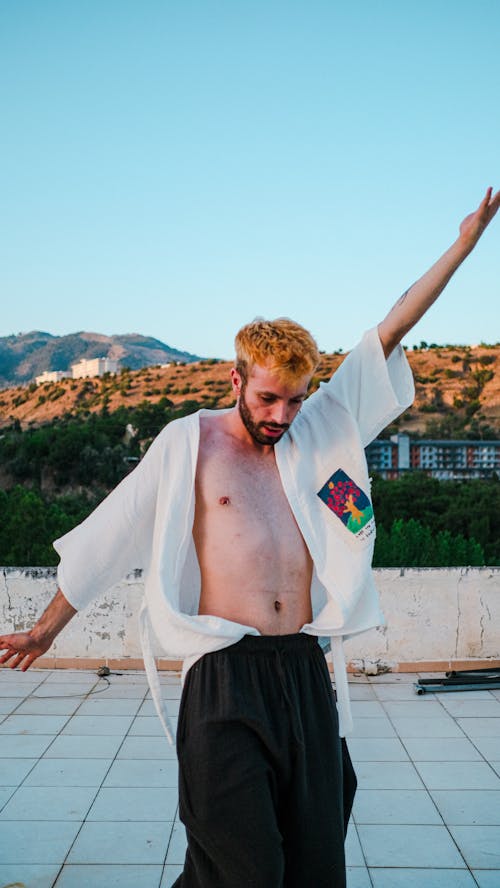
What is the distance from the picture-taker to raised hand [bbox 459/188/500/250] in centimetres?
210

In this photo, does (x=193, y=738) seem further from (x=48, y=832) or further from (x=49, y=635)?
(x=48, y=832)

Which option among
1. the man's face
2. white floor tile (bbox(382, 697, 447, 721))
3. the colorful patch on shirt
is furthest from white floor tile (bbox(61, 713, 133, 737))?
the man's face

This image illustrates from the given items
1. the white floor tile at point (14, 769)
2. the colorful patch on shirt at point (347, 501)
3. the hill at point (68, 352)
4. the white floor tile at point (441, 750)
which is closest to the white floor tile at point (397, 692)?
the white floor tile at point (441, 750)

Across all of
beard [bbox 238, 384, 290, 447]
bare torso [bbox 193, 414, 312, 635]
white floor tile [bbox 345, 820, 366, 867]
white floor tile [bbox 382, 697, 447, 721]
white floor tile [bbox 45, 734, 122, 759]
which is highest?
beard [bbox 238, 384, 290, 447]

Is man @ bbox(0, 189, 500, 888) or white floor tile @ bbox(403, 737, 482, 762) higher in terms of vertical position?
man @ bbox(0, 189, 500, 888)

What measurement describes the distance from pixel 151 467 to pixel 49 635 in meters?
0.52

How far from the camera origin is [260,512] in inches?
82.9

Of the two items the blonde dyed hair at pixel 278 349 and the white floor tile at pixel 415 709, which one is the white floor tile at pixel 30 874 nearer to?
the blonde dyed hair at pixel 278 349

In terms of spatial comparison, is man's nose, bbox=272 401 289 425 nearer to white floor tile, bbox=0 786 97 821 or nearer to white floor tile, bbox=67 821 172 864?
white floor tile, bbox=67 821 172 864

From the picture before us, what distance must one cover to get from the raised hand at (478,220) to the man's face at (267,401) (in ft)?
1.80

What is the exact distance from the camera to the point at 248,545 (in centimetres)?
206

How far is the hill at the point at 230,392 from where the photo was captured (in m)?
36.4

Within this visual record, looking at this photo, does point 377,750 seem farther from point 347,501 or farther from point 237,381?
point 237,381

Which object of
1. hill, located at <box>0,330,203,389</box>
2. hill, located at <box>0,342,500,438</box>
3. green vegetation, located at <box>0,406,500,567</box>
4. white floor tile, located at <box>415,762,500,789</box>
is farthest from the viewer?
hill, located at <box>0,330,203,389</box>
